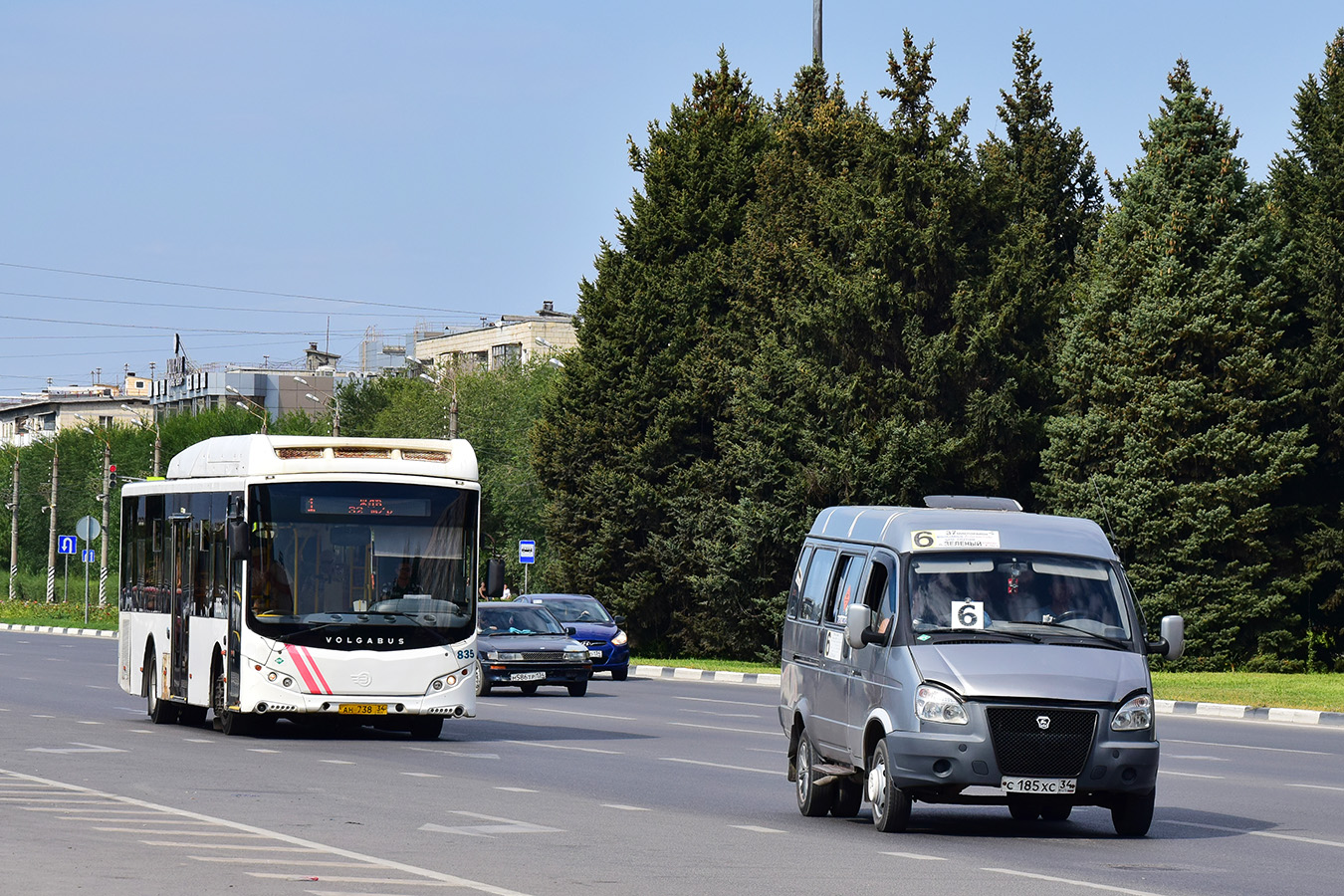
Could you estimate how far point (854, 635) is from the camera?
13.8 metres

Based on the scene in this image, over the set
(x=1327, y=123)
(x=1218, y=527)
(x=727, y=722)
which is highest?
(x=1327, y=123)

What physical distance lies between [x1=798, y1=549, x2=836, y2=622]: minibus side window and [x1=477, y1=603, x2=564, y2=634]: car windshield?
1744 cm

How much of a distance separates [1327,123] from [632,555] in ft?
70.3

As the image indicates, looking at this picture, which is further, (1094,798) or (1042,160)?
(1042,160)

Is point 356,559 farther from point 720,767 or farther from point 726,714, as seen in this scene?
point 726,714

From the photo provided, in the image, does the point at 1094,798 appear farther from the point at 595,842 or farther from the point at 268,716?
the point at 268,716

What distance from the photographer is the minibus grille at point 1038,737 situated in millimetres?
12883

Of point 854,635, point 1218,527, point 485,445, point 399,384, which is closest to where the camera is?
point 854,635

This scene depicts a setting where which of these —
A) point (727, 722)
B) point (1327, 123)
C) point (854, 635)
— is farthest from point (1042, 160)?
point (854, 635)

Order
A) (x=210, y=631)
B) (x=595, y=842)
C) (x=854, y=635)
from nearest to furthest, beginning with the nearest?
(x=595, y=842) < (x=854, y=635) < (x=210, y=631)

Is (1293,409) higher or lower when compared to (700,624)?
higher

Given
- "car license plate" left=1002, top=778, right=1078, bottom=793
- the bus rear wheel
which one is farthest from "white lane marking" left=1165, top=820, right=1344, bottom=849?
the bus rear wheel

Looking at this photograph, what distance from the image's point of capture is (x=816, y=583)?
622 inches

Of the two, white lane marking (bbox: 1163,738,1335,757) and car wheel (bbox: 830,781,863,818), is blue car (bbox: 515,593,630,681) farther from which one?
car wheel (bbox: 830,781,863,818)
